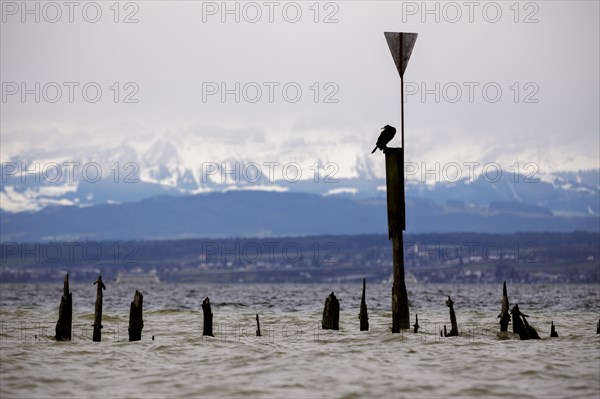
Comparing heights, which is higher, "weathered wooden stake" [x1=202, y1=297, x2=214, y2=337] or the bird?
the bird

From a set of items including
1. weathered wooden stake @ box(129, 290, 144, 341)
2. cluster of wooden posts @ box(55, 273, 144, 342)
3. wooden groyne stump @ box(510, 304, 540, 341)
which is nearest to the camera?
cluster of wooden posts @ box(55, 273, 144, 342)

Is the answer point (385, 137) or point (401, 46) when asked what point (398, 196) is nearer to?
point (385, 137)

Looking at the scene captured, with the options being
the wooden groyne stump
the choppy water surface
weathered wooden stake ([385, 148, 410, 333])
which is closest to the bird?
weathered wooden stake ([385, 148, 410, 333])

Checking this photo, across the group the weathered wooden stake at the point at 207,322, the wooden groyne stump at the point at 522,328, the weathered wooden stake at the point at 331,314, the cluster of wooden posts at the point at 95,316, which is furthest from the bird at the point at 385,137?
the cluster of wooden posts at the point at 95,316

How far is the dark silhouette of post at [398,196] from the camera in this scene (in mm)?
28000

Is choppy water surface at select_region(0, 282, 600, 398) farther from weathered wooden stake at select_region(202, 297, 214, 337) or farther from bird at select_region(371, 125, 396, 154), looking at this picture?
bird at select_region(371, 125, 396, 154)

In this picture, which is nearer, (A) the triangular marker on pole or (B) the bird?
(B) the bird

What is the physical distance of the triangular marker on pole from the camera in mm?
29359

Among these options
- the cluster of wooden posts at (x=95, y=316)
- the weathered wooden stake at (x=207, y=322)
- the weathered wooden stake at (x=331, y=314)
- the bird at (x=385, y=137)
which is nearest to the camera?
the cluster of wooden posts at (x=95, y=316)

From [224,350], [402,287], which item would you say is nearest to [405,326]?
[402,287]

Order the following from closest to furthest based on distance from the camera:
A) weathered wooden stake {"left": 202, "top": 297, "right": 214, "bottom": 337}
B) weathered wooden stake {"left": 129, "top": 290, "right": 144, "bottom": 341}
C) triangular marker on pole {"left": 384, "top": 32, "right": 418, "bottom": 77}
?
weathered wooden stake {"left": 129, "top": 290, "right": 144, "bottom": 341} → triangular marker on pole {"left": 384, "top": 32, "right": 418, "bottom": 77} → weathered wooden stake {"left": 202, "top": 297, "right": 214, "bottom": 337}

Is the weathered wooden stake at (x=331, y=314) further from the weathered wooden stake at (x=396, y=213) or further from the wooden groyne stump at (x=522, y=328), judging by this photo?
the wooden groyne stump at (x=522, y=328)

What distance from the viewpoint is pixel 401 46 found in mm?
29391

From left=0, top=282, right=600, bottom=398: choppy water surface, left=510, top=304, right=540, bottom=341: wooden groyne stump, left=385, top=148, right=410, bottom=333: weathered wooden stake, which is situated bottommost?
left=0, top=282, right=600, bottom=398: choppy water surface
